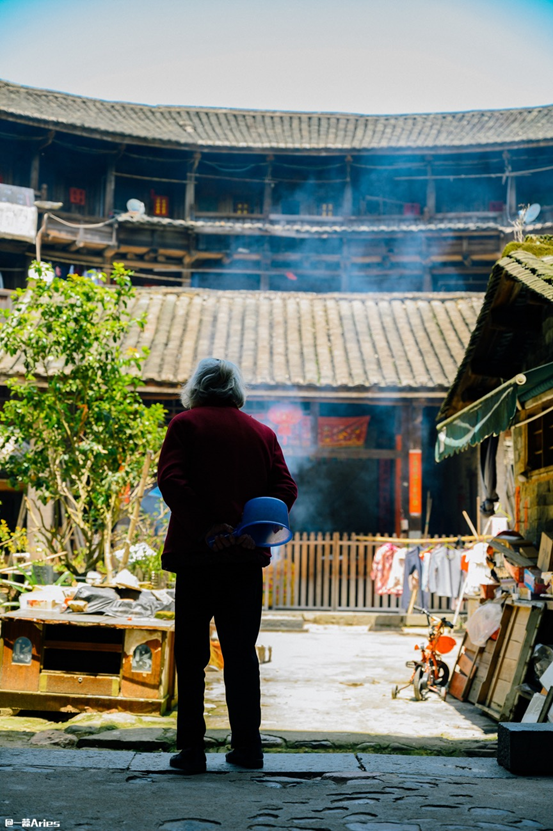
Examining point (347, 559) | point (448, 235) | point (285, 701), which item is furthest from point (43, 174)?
point (285, 701)

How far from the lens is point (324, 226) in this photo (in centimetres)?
2411

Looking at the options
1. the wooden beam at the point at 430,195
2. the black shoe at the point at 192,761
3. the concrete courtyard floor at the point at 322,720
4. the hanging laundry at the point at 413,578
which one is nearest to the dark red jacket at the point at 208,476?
the black shoe at the point at 192,761

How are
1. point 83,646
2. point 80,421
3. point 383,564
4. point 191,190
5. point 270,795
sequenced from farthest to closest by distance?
point 191,190 → point 383,564 → point 80,421 → point 83,646 → point 270,795

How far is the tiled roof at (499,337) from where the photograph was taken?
7.31 metres

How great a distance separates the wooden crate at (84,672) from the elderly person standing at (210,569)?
8.35 ft

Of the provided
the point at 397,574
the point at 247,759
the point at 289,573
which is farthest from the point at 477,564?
the point at 247,759

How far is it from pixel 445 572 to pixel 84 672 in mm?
7953

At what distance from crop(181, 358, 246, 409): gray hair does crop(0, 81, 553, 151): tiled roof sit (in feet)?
66.0

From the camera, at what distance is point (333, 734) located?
18.4 feet

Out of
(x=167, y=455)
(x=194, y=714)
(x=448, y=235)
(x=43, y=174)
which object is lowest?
(x=194, y=714)

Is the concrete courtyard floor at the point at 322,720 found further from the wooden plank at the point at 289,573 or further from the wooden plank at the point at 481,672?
the wooden plank at the point at 289,573

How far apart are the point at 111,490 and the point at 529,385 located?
4.50 metres

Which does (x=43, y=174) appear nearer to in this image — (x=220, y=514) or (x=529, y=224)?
(x=529, y=224)

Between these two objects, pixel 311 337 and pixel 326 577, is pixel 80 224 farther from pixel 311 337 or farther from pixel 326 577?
pixel 326 577
